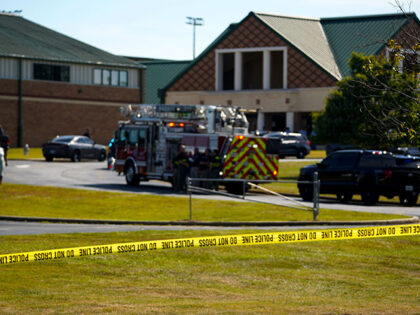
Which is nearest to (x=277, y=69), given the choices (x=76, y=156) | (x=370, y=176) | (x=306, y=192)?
(x=76, y=156)

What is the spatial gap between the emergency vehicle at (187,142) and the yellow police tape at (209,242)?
633 inches

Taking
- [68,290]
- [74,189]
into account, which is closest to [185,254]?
[68,290]

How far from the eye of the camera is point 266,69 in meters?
77.5

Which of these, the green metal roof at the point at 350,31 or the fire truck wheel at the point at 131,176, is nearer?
the fire truck wheel at the point at 131,176

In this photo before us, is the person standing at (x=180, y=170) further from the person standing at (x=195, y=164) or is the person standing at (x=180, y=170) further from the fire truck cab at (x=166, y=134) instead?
the fire truck cab at (x=166, y=134)

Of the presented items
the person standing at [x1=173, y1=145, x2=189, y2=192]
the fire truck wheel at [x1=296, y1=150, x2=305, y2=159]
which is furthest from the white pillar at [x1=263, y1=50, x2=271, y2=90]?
the person standing at [x1=173, y1=145, x2=189, y2=192]

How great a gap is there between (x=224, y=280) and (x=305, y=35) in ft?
221

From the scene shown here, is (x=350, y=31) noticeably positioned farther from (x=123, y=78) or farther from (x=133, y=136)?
(x=133, y=136)

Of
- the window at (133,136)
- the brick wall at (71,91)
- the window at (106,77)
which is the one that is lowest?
the window at (133,136)

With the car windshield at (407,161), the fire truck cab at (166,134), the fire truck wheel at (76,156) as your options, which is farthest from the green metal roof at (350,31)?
the car windshield at (407,161)

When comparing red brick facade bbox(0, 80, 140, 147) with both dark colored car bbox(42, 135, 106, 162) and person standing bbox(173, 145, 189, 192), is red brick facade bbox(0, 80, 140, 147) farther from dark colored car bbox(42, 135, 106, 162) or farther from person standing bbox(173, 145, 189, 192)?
person standing bbox(173, 145, 189, 192)

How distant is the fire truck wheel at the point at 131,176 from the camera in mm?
36781

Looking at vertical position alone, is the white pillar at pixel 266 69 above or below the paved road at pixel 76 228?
above

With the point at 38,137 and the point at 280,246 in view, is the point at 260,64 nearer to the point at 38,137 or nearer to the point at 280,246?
the point at 38,137
